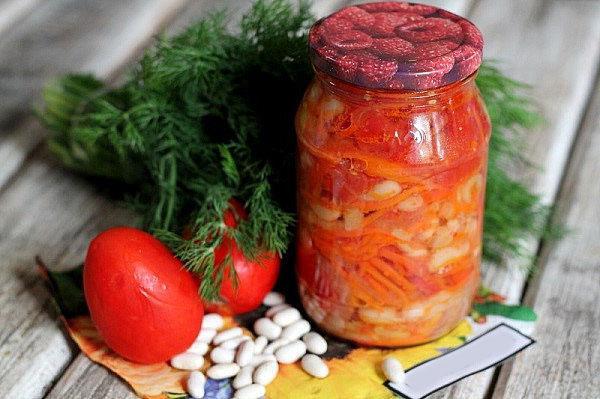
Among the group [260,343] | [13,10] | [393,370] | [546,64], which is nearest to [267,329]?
[260,343]

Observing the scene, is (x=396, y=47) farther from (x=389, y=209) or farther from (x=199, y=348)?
(x=199, y=348)

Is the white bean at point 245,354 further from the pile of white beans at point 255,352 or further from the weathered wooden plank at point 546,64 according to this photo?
the weathered wooden plank at point 546,64

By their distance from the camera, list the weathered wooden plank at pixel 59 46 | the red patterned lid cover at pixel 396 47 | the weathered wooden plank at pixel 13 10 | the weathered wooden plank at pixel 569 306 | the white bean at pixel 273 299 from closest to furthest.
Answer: the red patterned lid cover at pixel 396 47, the weathered wooden plank at pixel 569 306, the white bean at pixel 273 299, the weathered wooden plank at pixel 59 46, the weathered wooden plank at pixel 13 10

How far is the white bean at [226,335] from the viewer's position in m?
0.89

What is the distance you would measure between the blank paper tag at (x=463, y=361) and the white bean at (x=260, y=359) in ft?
0.38

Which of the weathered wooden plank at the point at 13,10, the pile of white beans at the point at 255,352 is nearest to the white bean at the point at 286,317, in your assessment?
the pile of white beans at the point at 255,352

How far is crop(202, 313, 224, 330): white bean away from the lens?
3.00 ft

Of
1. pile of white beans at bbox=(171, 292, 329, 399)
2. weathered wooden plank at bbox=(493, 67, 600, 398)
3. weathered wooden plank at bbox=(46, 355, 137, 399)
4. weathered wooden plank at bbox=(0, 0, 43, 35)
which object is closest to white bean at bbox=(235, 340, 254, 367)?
pile of white beans at bbox=(171, 292, 329, 399)

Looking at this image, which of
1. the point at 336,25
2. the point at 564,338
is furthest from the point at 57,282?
the point at 564,338

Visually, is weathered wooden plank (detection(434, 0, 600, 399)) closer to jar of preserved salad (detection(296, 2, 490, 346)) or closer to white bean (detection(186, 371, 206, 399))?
jar of preserved salad (detection(296, 2, 490, 346))

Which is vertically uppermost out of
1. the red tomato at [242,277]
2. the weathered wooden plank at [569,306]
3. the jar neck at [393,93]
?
the jar neck at [393,93]

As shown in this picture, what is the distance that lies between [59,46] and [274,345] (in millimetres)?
747

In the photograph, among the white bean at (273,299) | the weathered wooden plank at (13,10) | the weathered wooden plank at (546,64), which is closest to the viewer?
the white bean at (273,299)

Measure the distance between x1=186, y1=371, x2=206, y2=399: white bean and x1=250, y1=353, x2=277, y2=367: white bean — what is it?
5 centimetres
